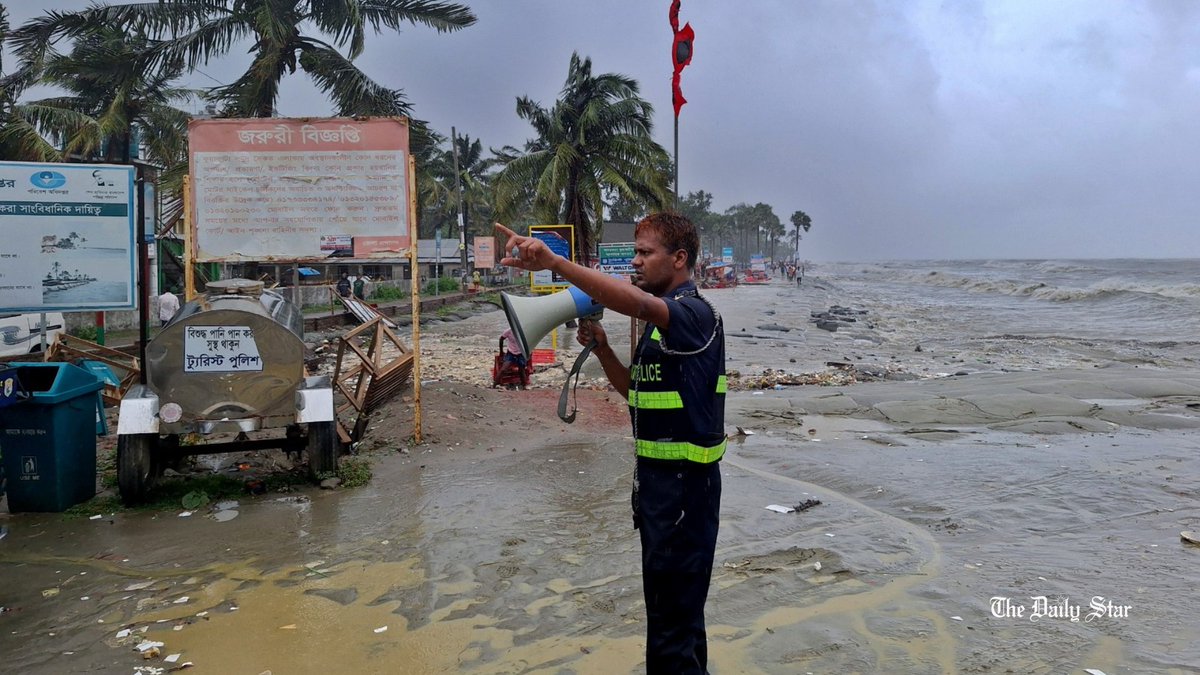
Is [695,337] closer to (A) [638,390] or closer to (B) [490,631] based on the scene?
(A) [638,390]

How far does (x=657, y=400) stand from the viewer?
2.58 m

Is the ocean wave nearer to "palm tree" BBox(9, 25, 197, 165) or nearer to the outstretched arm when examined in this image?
"palm tree" BBox(9, 25, 197, 165)

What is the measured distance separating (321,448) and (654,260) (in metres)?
4.55

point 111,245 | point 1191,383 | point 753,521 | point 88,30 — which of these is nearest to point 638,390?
point 753,521

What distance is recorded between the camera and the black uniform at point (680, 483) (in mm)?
2533

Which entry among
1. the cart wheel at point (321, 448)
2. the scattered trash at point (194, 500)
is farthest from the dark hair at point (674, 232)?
the scattered trash at point (194, 500)

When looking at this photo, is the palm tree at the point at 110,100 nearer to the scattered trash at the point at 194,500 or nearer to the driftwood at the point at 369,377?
the driftwood at the point at 369,377

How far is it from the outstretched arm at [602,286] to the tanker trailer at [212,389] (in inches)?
162

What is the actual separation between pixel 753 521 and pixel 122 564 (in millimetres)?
4105

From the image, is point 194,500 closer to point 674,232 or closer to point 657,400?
point 657,400

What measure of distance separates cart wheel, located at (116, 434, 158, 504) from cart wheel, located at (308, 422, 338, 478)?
1131 mm

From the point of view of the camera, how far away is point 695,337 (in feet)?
8.29

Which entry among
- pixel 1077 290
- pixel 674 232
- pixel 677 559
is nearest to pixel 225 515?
pixel 677 559

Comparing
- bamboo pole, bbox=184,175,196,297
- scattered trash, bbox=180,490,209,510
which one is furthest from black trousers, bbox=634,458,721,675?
bamboo pole, bbox=184,175,196,297
